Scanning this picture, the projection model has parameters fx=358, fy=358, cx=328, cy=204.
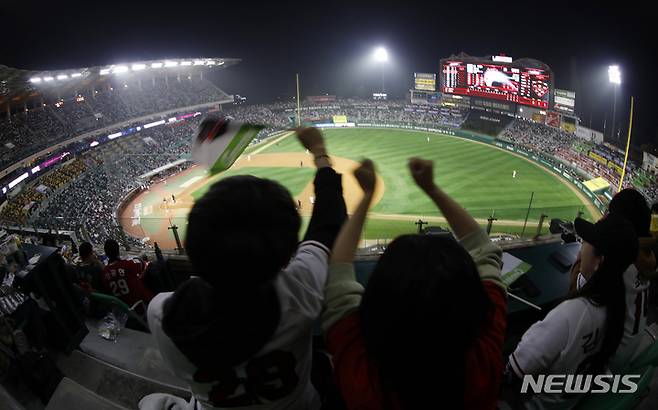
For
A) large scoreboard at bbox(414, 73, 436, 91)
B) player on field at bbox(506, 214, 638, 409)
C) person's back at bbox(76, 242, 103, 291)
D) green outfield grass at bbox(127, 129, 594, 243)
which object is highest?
large scoreboard at bbox(414, 73, 436, 91)

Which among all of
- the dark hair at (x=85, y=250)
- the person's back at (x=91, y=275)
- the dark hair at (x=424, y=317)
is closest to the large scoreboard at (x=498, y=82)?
the dark hair at (x=85, y=250)

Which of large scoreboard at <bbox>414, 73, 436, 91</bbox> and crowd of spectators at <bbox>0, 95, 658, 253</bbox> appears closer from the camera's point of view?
crowd of spectators at <bbox>0, 95, 658, 253</bbox>

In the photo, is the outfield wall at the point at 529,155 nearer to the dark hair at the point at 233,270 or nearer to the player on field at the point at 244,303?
the player on field at the point at 244,303

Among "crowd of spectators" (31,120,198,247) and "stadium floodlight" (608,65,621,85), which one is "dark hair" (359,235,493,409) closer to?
"crowd of spectators" (31,120,198,247)

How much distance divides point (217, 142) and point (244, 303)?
2446mm

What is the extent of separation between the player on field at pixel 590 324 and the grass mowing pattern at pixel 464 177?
17.1 m

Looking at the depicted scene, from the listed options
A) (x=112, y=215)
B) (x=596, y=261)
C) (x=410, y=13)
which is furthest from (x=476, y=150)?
(x=596, y=261)

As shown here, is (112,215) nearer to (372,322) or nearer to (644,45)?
(372,322)

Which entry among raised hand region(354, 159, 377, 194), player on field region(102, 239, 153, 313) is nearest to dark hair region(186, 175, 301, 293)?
raised hand region(354, 159, 377, 194)

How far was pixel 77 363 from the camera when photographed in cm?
287

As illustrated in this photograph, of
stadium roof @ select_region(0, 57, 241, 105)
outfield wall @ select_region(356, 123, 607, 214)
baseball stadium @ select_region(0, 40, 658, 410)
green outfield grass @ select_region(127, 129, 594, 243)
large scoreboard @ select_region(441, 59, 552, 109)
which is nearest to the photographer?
baseball stadium @ select_region(0, 40, 658, 410)

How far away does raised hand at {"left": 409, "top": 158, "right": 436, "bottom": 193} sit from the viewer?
162 cm

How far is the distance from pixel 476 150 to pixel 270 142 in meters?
18.9

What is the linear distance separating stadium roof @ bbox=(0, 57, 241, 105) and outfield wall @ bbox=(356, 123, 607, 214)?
21.9 metres
